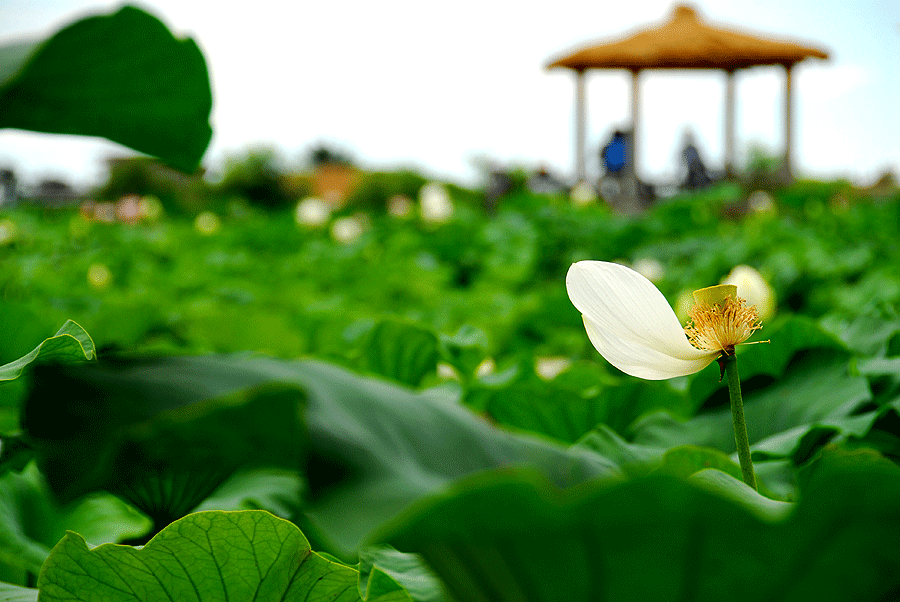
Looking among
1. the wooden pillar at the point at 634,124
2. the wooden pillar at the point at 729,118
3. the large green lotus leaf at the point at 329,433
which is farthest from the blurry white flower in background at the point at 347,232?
the wooden pillar at the point at 729,118

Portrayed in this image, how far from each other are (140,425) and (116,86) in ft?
0.96

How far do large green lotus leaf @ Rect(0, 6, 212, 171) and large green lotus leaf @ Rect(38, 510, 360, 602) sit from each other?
0.75 ft

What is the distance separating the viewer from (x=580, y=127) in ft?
30.6

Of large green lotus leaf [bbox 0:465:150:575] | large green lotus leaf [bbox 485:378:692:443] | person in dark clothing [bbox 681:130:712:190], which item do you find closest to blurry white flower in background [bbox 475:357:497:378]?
large green lotus leaf [bbox 485:378:692:443]

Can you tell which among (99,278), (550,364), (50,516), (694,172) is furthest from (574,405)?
(694,172)

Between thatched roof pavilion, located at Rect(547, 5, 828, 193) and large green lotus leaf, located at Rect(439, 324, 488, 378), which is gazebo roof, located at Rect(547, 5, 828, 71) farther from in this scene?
large green lotus leaf, located at Rect(439, 324, 488, 378)

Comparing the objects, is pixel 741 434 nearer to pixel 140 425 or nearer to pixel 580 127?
pixel 140 425

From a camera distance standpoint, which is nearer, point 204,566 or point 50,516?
point 204,566

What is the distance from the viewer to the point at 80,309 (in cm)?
205

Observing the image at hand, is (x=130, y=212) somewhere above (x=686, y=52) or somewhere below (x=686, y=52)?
below

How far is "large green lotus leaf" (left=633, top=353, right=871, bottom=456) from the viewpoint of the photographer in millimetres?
546

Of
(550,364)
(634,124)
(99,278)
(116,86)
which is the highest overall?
(634,124)

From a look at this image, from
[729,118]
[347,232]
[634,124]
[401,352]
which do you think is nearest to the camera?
[401,352]

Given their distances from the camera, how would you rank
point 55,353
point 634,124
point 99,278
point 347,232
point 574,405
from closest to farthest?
1. point 55,353
2. point 574,405
3. point 99,278
4. point 347,232
5. point 634,124
